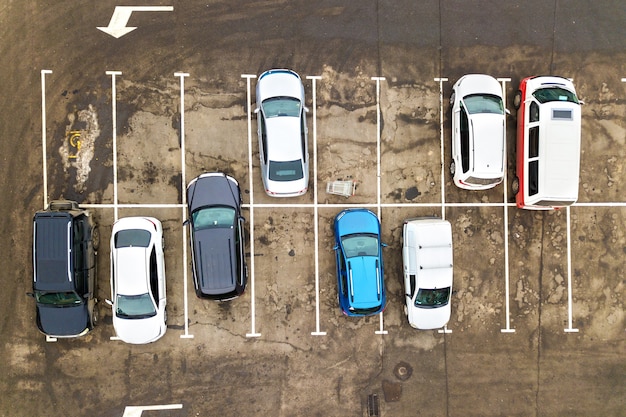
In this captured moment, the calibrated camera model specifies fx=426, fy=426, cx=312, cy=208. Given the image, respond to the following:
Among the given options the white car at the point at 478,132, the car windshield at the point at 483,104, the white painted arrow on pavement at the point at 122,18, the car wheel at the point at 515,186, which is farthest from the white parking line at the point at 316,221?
the car wheel at the point at 515,186

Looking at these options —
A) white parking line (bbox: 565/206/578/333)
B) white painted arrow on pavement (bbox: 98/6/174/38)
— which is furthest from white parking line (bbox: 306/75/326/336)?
white parking line (bbox: 565/206/578/333)

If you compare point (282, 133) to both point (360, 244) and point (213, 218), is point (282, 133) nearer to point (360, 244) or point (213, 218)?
point (213, 218)

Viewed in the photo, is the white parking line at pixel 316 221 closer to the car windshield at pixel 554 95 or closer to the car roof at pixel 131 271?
the car roof at pixel 131 271

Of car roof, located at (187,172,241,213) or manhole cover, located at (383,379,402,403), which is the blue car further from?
car roof, located at (187,172,241,213)

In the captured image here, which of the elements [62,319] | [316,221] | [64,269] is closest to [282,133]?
[316,221]

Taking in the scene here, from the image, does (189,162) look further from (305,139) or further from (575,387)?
(575,387)

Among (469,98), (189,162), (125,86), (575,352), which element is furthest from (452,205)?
(125,86)
